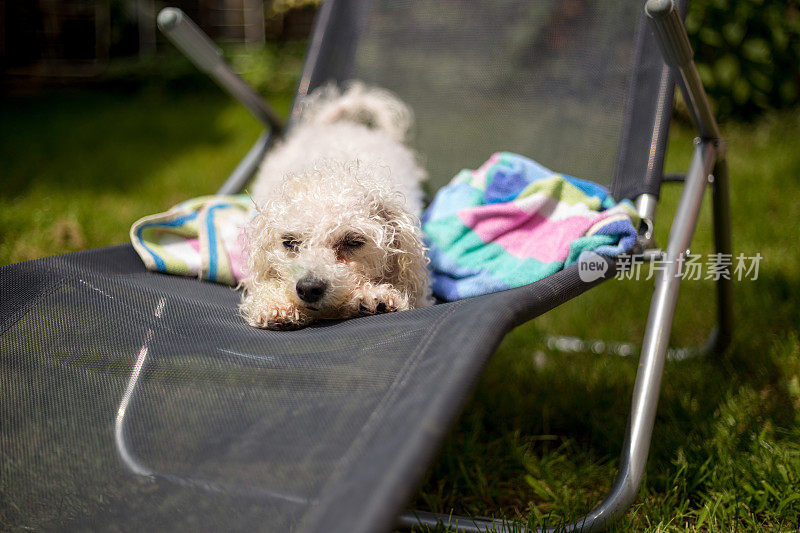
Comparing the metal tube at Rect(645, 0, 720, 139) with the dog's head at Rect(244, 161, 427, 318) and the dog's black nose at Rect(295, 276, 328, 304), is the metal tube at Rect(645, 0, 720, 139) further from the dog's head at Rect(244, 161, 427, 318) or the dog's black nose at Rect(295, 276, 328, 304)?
the dog's black nose at Rect(295, 276, 328, 304)

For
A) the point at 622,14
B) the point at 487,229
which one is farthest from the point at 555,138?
the point at 487,229

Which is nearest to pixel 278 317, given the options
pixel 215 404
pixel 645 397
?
pixel 215 404

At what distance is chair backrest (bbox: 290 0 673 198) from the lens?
2033 mm

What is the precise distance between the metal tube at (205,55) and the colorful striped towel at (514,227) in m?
0.89

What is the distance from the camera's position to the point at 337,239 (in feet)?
5.16

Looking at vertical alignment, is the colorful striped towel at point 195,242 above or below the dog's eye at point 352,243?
below

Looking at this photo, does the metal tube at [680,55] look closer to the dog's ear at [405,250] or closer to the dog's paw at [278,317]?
the dog's ear at [405,250]

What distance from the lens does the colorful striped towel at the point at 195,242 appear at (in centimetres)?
172

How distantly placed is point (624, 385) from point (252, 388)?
145 cm

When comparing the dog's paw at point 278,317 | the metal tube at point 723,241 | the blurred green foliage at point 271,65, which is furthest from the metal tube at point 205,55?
the blurred green foliage at point 271,65

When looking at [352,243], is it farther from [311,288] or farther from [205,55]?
[205,55]

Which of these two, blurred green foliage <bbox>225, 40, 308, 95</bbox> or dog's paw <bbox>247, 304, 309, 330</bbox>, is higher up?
dog's paw <bbox>247, 304, 309, 330</bbox>

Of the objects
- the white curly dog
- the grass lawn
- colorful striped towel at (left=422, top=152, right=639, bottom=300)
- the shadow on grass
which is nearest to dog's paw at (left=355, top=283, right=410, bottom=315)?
the white curly dog

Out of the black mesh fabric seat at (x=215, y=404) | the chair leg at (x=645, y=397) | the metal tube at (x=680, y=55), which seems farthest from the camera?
the metal tube at (x=680, y=55)
